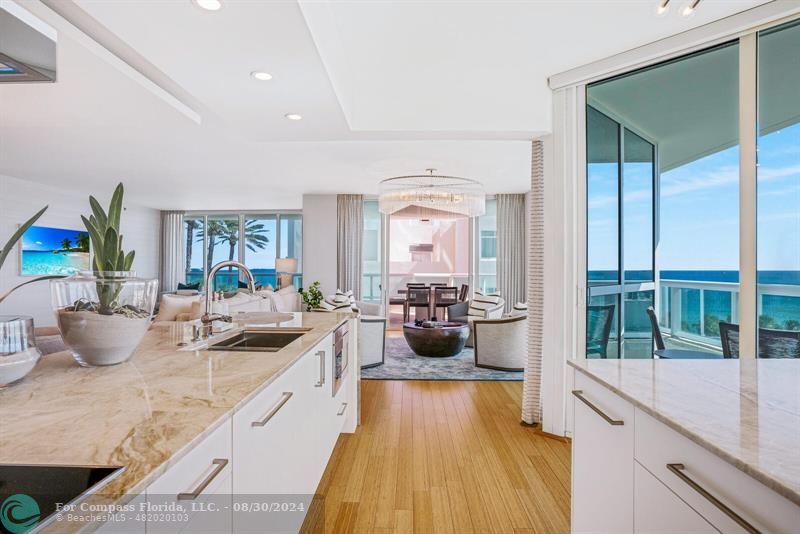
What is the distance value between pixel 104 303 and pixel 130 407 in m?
0.47

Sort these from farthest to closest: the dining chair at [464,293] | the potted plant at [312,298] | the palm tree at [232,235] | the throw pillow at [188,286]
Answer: the palm tree at [232,235]
the throw pillow at [188,286]
the dining chair at [464,293]
the potted plant at [312,298]

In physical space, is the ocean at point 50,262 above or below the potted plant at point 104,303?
above

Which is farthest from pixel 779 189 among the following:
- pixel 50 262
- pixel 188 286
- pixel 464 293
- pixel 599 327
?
pixel 188 286

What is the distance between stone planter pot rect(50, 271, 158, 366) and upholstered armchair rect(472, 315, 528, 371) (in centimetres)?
395

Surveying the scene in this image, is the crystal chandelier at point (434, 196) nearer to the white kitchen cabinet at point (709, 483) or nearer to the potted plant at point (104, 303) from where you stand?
the potted plant at point (104, 303)

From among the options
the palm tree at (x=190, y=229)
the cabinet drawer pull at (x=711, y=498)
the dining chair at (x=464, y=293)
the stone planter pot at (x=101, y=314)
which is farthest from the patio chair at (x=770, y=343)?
the palm tree at (x=190, y=229)

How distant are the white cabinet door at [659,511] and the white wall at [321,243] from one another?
7.09 meters

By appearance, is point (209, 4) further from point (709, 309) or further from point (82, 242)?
point (82, 242)

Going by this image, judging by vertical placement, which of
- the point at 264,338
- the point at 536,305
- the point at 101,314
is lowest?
the point at 264,338

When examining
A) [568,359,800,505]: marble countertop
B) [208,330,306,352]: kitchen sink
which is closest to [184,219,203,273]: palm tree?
[208,330,306,352]: kitchen sink

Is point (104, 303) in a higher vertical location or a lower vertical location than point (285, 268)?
lower

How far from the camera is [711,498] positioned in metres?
0.76

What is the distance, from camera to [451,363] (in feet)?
16.7

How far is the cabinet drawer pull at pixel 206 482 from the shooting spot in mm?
771
